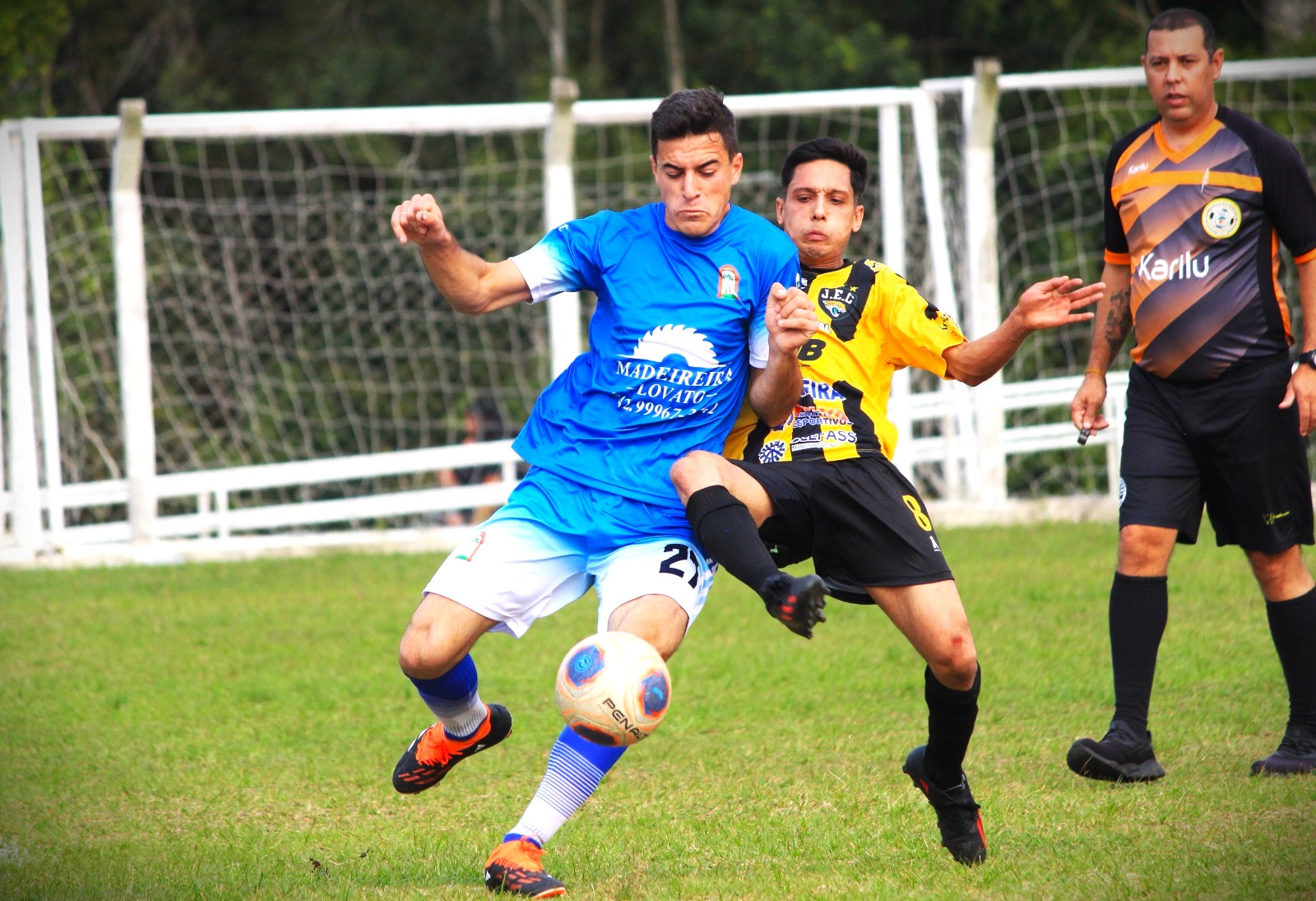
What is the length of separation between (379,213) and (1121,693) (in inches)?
451

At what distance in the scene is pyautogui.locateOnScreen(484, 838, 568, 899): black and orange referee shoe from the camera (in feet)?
12.5

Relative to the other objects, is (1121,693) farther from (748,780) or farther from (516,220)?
(516,220)

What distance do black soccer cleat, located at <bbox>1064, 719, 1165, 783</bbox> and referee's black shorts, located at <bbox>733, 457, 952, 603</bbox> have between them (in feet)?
3.25

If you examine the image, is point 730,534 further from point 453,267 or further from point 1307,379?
point 1307,379

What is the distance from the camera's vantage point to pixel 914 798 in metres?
4.88

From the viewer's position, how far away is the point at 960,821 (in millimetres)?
4125

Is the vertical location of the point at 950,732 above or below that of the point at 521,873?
above

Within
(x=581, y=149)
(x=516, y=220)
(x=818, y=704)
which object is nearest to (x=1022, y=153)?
(x=516, y=220)

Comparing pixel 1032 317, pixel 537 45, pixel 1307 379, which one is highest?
pixel 537 45

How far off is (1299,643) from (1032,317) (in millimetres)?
1820

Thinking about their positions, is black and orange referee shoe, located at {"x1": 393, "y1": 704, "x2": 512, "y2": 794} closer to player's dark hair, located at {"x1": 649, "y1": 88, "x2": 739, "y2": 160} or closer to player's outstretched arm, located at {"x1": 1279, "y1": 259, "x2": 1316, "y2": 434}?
player's dark hair, located at {"x1": 649, "y1": 88, "x2": 739, "y2": 160}

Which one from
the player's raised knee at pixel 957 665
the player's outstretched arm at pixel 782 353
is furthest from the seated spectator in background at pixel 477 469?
the player's raised knee at pixel 957 665

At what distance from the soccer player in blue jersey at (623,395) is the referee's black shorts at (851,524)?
21cm

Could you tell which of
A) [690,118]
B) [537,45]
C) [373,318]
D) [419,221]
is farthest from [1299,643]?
[537,45]
